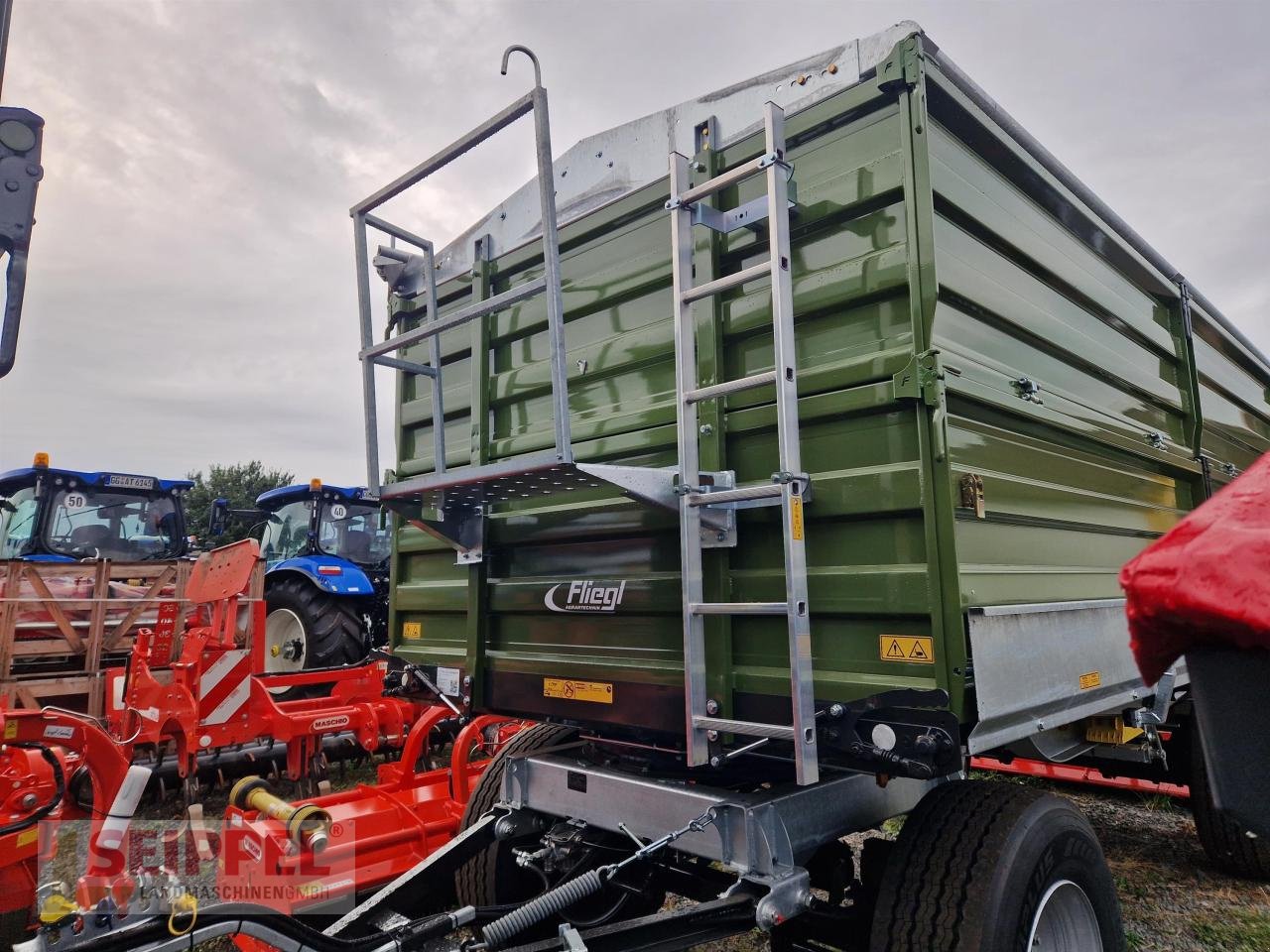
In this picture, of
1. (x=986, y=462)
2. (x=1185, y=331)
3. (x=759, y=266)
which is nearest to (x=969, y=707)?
(x=986, y=462)

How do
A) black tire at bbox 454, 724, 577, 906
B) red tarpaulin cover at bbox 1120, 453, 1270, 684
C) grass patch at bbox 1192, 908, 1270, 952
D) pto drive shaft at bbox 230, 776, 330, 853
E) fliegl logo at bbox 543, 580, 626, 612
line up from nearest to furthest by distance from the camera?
red tarpaulin cover at bbox 1120, 453, 1270, 684, fliegl logo at bbox 543, 580, 626, 612, black tire at bbox 454, 724, 577, 906, pto drive shaft at bbox 230, 776, 330, 853, grass patch at bbox 1192, 908, 1270, 952

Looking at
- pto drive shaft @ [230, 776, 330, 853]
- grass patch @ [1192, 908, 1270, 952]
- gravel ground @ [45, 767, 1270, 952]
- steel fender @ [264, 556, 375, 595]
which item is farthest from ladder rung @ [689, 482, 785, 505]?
steel fender @ [264, 556, 375, 595]

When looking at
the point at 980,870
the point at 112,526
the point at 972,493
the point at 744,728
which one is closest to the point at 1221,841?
the point at 980,870

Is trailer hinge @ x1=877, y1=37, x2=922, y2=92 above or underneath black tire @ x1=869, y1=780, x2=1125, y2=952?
above

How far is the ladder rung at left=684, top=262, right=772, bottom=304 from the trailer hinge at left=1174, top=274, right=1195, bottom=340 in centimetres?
292

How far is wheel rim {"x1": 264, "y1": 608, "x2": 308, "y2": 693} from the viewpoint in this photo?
8070 millimetres

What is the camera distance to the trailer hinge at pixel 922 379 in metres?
2.19

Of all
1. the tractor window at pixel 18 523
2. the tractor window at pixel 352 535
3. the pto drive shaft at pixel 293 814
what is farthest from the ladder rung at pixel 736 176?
the tractor window at pixel 18 523

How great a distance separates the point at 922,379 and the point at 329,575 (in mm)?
6949

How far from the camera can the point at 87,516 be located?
8859 millimetres

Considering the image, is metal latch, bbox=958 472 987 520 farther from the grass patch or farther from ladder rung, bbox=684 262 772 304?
the grass patch

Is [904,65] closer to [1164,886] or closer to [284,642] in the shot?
[1164,886]

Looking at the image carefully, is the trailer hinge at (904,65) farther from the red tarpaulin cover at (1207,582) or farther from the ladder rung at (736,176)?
the red tarpaulin cover at (1207,582)

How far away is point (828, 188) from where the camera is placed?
2.49 metres
